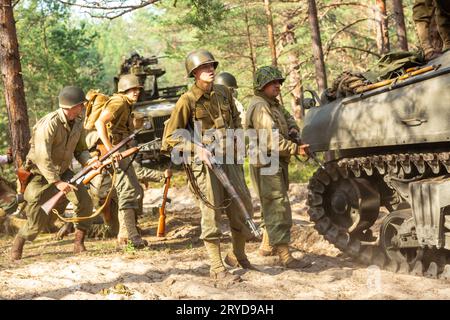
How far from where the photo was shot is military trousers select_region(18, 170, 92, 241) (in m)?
8.12

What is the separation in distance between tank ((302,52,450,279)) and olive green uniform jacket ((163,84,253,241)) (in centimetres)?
A: 167

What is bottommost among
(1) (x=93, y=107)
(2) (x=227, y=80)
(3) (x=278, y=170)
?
(3) (x=278, y=170)

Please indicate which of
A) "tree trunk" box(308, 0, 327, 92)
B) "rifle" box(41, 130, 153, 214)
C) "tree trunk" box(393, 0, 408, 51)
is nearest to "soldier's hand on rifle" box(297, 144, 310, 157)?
"rifle" box(41, 130, 153, 214)

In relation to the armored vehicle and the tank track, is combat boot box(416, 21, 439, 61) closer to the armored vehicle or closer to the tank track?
the tank track

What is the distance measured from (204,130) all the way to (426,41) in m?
3.37

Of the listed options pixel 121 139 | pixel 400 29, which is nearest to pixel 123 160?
pixel 121 139

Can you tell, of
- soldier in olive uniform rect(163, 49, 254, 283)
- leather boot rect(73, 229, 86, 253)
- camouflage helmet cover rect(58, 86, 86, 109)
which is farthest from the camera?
leather boot rect(73, 229, 86, 253)

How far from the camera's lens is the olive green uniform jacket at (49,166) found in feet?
25.7

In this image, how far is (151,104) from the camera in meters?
16.7

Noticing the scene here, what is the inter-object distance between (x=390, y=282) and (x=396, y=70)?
8.10ft

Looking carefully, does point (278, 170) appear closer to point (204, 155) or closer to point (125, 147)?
point (204, 155)

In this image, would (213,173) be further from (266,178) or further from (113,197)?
(113,197)

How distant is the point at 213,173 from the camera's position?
6699 millimetres
